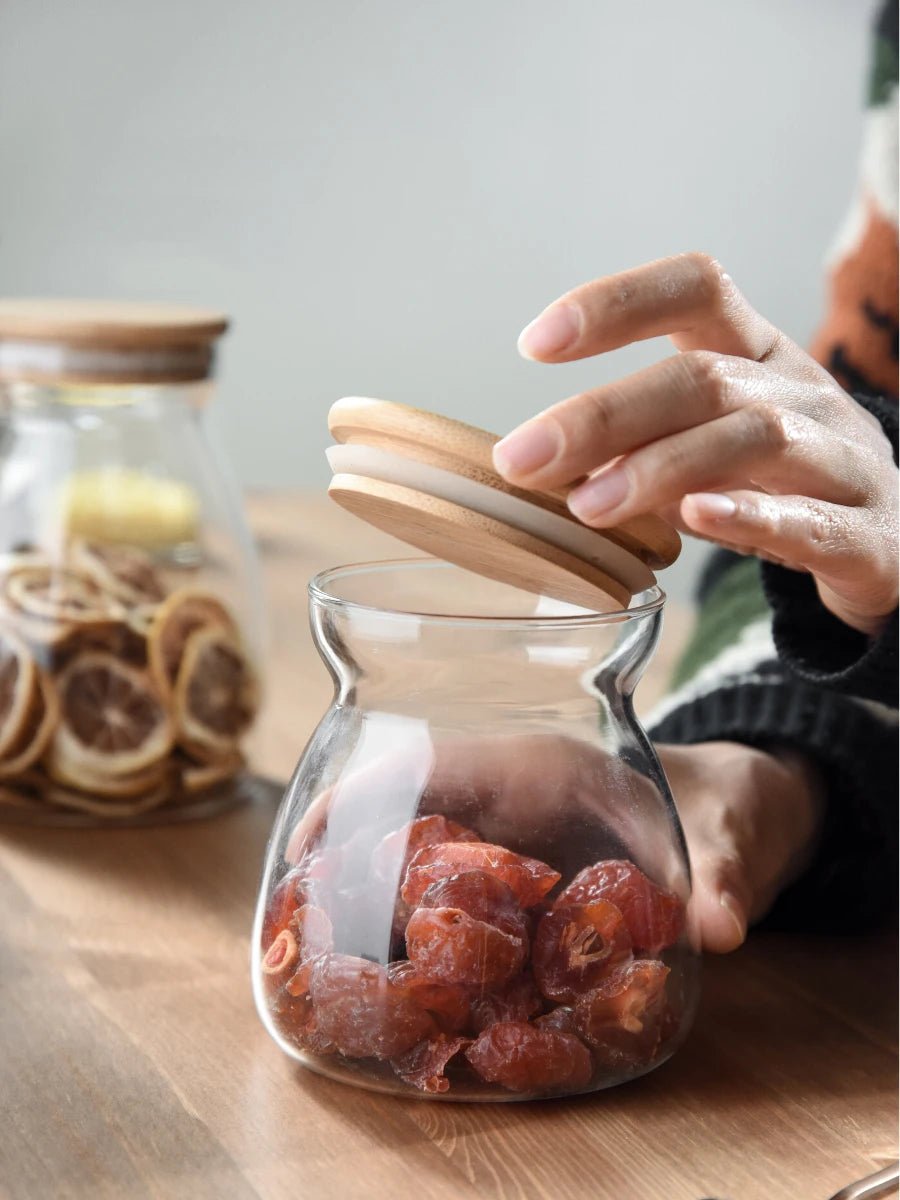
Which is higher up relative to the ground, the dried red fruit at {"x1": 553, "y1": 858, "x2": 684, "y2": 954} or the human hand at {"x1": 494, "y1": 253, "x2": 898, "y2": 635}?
the human hand at {"x1": 494, "y1": 253, "x2": 898, "y2": 635}

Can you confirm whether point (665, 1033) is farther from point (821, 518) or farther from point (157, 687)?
point (157, 687)

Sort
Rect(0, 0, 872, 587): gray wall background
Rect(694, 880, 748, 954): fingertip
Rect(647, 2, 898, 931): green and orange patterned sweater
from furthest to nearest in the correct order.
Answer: Rect(0, 0, 872, 587): gray wall background
Rect(647, 2, 898, 931): green and orange patterned sweater
Rect(694, 880, 748, 954): fingertip

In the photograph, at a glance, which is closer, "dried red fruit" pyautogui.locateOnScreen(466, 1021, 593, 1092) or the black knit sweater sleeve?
"dried red fruit" pyautogui.locateOnScreen(466, 1021, 593, 1092)

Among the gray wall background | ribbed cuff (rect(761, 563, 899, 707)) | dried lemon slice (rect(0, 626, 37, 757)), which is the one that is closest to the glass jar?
ribbed cuff (rect(761, 563, 899, 707))

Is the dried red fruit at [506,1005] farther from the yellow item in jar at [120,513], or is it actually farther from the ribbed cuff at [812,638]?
the yellow item in jar at [120,513]

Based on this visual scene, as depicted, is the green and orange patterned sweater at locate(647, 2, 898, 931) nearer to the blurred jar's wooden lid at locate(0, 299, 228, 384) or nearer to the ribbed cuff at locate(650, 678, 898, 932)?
the ribbed cuff at locate(650, 678, 898, 932)

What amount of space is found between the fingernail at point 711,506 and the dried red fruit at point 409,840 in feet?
0.40

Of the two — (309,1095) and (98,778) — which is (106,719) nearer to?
(98,778)

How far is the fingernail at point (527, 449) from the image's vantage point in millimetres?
383

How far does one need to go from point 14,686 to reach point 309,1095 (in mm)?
322

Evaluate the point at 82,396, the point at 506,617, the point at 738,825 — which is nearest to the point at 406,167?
the point at 82,396

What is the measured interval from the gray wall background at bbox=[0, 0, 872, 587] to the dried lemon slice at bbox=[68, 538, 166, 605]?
1.78 m

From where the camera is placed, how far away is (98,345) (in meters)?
0.69

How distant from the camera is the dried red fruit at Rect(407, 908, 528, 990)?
1.31ft
